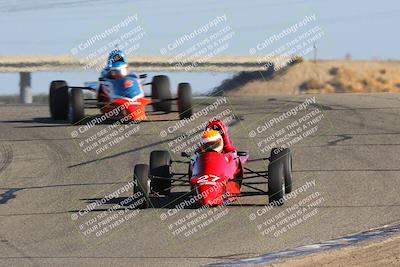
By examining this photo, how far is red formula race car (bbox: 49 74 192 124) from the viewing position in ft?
79.2

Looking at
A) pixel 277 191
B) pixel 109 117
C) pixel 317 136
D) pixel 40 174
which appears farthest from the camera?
pixel 109 117

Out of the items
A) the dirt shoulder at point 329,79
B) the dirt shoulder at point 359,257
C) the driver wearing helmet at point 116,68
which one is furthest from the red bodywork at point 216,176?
the dirt shoulder at point 329,79

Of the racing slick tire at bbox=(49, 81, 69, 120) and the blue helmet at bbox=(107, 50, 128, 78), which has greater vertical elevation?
the blue helmet at bbox=(107, 50, 128, 78)

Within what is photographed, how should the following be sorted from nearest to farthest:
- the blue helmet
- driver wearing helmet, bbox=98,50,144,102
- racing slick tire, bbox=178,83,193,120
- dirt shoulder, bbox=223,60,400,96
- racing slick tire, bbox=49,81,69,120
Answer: driver wearing helmet, bbox=98,50,144,102 < the blue helmet < racing slick tire, bbox=178,83,193,120 < racing slick tire, bbox=49,81,69,120 < dirt shoulder, bbox=223,60,400,96

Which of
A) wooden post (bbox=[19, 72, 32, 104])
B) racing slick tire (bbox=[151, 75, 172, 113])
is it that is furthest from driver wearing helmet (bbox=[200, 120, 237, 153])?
wooden post (bbox=[19, 72, 32, 104])

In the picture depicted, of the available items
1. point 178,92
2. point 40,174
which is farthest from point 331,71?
point 40,174

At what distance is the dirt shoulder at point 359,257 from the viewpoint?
11453 mm

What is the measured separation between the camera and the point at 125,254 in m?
12.9

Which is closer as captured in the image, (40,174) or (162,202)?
(162,202)

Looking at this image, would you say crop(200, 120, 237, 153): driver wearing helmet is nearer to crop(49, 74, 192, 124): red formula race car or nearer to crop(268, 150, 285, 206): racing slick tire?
crop(268, 150, 285, 206): racing slick tire

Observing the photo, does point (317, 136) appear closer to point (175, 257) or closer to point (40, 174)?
point (40, 174)

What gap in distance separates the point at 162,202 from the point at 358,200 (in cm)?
293

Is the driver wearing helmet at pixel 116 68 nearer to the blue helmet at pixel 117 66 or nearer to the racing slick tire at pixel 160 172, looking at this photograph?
the blue helmet at pixel 117 66

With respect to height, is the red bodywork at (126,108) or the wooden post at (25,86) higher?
the red bodywork at (126,108)
